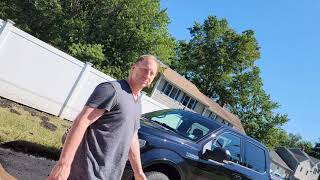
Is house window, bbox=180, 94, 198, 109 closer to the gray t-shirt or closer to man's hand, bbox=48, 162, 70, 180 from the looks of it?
the gray t-shirt

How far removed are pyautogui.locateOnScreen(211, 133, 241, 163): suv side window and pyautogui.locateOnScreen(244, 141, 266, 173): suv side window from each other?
0.80 ft

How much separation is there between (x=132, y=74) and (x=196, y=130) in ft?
13.8

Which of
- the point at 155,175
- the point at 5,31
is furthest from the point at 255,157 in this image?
the point at 5,31

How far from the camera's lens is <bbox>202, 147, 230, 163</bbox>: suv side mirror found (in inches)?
280

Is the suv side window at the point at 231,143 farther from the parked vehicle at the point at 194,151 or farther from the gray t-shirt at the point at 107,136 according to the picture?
the gray t-shirt at the point at 107,136

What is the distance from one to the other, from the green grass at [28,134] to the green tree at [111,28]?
20297mm

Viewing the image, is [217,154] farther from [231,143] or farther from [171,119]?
[171,119]

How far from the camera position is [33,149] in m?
9.55

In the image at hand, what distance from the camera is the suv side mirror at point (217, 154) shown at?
23.3 ft

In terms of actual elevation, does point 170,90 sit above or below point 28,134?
above

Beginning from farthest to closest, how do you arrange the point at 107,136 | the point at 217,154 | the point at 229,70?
the point at 229,70
the point at 217,154
the point at 107,136

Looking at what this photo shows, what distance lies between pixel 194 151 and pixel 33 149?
3.85m

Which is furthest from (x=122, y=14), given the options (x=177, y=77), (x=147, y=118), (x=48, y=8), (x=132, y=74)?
(x=132, y=74)

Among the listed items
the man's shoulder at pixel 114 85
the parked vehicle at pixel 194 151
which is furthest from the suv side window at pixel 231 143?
the man's shoulder at pixel 114 85
